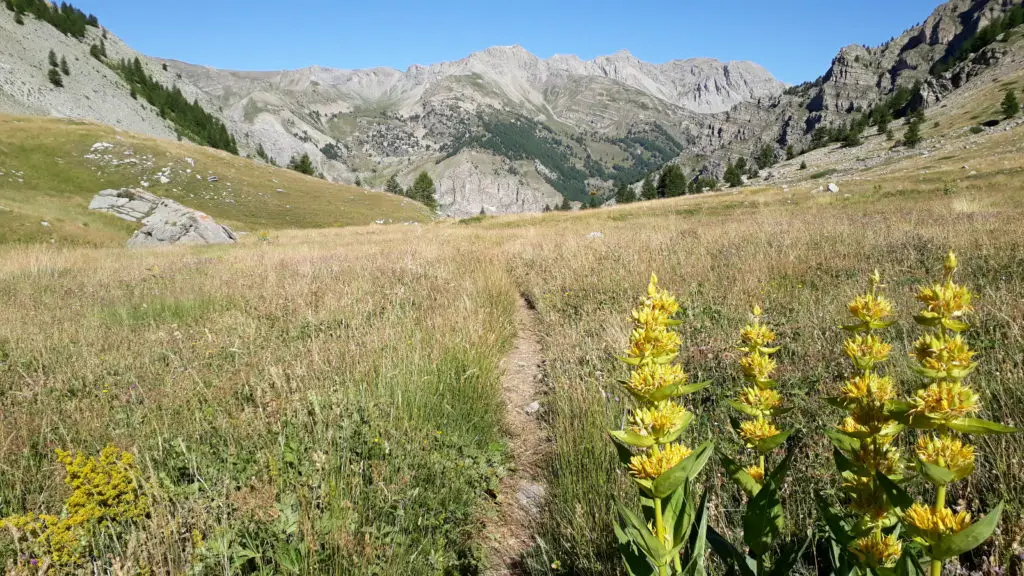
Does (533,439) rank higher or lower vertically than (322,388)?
lower

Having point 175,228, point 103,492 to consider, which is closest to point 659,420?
point 103,492

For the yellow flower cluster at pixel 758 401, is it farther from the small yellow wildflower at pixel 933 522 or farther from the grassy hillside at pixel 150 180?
the grassy hillside at pixel 150 180

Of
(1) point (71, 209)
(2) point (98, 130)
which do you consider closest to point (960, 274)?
(1) point (71, 209)

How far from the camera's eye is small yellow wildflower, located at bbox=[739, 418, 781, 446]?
1.49m

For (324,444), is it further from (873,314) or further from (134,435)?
(873,314)

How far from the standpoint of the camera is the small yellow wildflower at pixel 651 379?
47.5 inches

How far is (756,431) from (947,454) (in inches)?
20.2

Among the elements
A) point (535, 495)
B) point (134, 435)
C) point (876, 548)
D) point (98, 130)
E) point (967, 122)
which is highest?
point (967, 122)

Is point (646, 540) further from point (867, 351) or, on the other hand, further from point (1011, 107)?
point (1011, 107)

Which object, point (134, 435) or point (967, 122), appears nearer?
point (134, 435)

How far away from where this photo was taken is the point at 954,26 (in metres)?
157

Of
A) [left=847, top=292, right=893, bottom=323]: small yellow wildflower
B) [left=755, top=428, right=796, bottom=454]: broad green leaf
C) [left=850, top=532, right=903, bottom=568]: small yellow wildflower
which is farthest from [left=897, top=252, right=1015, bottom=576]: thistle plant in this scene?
[left=755, top=428, right=796, bottom=454]: broad green leaf

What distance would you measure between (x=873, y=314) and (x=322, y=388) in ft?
12.8

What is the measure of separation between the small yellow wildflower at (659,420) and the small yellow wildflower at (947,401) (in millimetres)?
528
